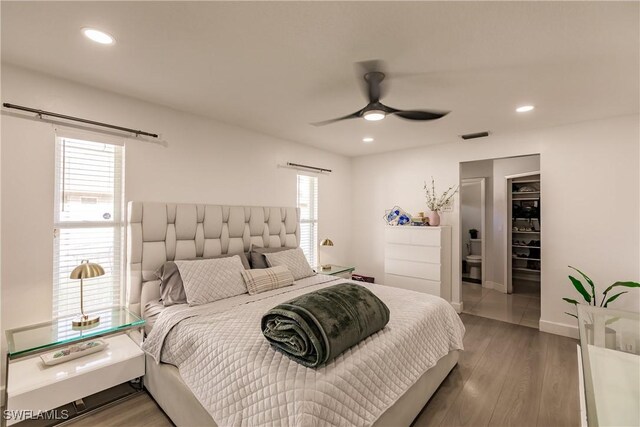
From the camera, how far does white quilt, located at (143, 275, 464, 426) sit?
132 cm

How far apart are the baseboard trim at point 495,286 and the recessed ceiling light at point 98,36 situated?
6216 mm

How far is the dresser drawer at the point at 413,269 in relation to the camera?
3.98 meters

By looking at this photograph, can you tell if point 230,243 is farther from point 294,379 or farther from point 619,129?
point 619,129

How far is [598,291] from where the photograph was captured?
10.7ft

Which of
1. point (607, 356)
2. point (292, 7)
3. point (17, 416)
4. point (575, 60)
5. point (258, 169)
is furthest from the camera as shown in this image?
point (258, 169)

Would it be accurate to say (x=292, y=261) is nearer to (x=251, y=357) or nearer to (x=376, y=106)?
(x=251, y=357)

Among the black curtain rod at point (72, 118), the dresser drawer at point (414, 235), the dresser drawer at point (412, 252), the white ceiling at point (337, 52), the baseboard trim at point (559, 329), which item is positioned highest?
the white ceiling at point (337, 52)

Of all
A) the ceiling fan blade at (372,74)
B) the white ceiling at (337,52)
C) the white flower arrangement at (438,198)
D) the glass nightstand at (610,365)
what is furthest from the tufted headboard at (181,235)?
the glass nightstand at (610,365)

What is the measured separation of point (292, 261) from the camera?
3287 millimetres

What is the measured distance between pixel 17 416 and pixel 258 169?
114 inches

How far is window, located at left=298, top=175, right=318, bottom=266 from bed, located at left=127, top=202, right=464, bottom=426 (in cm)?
142

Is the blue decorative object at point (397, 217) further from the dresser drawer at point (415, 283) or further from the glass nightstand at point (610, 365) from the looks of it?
the glass nightstand at point (610, 365)

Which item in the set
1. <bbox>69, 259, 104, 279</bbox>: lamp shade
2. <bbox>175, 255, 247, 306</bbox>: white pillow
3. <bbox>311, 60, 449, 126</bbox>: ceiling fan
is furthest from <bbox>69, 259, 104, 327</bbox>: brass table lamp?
<bbox>311, 60, 449, 126</bbox>: ceiling fan

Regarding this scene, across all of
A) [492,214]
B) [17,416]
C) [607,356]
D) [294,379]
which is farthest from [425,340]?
[492,214]
